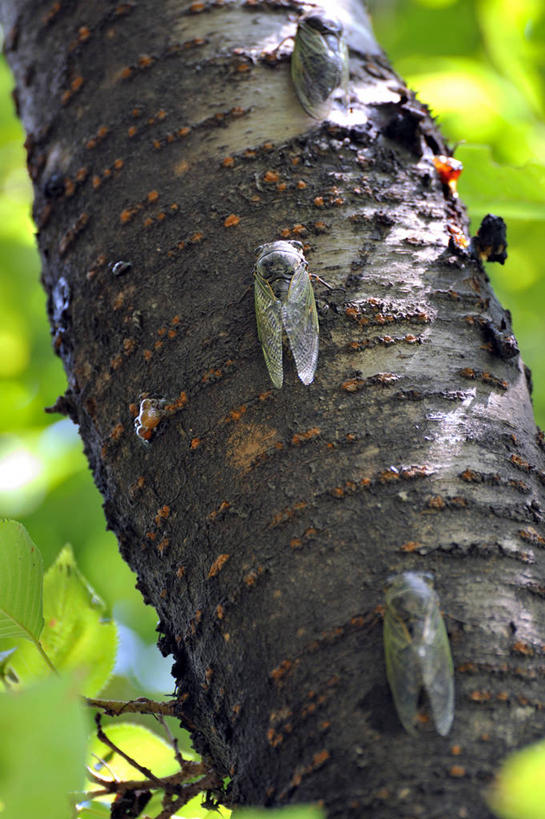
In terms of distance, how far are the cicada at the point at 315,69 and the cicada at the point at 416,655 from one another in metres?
0.80

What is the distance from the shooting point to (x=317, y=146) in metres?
1.22

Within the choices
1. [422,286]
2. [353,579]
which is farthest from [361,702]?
[422,286]

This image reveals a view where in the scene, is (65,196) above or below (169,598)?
above

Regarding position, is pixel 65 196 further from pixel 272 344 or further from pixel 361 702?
pixel 361 702

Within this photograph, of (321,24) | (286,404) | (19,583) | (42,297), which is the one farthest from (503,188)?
(42,297)

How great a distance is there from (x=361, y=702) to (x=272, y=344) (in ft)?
1.51

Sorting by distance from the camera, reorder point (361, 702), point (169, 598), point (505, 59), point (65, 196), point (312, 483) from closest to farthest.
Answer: point (361, 702), point (312, 483), point (169, 598), point (65, 196), point (505, 59)

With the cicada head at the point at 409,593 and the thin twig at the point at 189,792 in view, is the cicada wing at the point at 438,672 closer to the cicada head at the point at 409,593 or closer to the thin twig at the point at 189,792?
the cicada head at the point at 409,593

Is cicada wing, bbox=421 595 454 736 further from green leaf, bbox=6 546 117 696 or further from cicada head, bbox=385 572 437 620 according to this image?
green leaf, bbox=6 546 117 696

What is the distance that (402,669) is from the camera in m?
0.84

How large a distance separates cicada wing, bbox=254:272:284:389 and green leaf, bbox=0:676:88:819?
0.50m

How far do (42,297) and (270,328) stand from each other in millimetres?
1750

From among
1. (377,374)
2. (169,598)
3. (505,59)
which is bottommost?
(169,598)

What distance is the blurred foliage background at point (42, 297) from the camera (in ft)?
6.74
